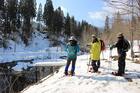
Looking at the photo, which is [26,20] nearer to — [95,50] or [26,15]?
[26,15]

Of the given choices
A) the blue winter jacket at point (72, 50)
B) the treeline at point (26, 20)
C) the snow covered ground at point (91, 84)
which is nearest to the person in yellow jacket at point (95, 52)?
the snow covered ground at point (91, 84)

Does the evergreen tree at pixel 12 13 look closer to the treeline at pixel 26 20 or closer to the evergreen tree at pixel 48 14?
the treeline at pixel 26 20

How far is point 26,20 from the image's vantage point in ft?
307

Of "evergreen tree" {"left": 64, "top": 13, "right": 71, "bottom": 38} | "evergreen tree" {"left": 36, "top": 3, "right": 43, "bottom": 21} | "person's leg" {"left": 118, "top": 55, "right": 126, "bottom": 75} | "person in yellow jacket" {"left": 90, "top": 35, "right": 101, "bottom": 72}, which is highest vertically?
"evergreen tree" {"left": 36, "top": 3, "right": 43, "bottom": 21}

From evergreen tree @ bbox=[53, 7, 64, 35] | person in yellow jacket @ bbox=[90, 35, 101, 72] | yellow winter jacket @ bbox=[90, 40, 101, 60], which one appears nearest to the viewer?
person in yellow jacket @ bbox=[90, 35, 101, 72]

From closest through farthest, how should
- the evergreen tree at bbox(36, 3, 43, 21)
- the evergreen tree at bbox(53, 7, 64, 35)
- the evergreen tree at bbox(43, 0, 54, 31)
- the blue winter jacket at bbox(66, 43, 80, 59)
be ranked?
the blue winter jacket at bbox(66, 43, 80, 59), the evergreen tree at bbox(43, 0, 54, 31), the evergreen tree at bbox(53, 7, 64, 35), the evergreen tree at bbox(36, 3, 43, 21)

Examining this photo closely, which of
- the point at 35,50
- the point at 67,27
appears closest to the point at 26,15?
the point at 35,50

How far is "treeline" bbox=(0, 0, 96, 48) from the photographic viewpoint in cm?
8331

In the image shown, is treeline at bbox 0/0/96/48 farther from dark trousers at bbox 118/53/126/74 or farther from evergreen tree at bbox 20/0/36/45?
dark trousers at bbox 118/53/126/74

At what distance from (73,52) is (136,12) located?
6897 mm

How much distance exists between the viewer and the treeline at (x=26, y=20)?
8331cm

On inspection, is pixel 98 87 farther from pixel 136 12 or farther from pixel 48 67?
pixel 48 67

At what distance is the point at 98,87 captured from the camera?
14938 millimetres

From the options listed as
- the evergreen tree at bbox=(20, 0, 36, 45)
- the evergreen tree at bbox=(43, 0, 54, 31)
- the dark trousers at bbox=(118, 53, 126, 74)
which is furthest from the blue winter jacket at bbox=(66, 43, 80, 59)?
the evergreen tree at bbox=(43, 0, 54, 31)
